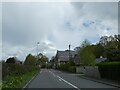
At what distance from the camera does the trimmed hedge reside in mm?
32197

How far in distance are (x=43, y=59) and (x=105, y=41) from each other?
56942 mm

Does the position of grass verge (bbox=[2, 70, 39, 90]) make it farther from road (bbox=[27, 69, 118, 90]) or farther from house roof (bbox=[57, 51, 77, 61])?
house roof (bbox=[57, 51, 77, 61])

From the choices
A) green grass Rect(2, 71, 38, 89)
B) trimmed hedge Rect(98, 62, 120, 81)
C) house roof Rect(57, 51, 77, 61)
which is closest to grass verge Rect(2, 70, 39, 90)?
green grass Rect(2, 71, 38, 89)

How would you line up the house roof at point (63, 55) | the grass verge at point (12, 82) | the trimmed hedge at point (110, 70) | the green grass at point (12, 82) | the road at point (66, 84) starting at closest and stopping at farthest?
1. the grass verge at point (12, 82)
2. the green grass at point (12, 82)
3. the road at point (66, 84)
4. the trimmed hedge at point (110, 70)
5. the house roof at point (63, 55)

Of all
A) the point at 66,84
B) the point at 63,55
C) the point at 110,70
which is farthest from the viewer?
the point at 63,55

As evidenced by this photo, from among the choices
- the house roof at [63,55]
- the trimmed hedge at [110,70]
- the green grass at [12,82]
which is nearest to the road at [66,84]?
the green grass at [12,82]

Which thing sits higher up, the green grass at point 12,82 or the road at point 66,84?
the green grass at point 12,82

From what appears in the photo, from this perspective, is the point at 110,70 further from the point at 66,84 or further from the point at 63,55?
the point at 63,55

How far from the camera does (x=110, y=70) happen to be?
34.9 meters

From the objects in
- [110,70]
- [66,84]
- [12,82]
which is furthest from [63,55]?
[12,82]

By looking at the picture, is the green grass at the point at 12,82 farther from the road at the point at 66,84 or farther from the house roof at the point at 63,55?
the house roof at the point at 63,55

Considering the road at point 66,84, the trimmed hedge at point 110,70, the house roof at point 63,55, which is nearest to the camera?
the road at point 66,84

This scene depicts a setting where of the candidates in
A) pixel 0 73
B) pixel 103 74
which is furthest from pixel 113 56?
pixel 0 73

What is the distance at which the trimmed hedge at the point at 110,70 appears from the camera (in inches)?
1268
